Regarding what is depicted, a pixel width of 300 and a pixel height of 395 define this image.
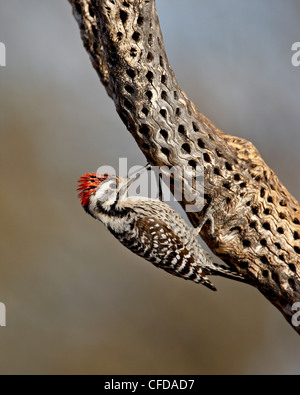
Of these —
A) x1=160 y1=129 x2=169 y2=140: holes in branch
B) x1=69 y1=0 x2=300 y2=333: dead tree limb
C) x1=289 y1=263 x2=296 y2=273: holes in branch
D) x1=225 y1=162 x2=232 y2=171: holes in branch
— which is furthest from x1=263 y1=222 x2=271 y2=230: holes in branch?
x1=160 y1=129 x2=169 y2=140: holes in branch

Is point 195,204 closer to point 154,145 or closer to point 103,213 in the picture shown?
point 154,145

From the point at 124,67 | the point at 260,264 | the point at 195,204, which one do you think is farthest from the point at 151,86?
the point at 260,264

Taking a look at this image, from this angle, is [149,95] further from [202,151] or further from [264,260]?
[264,260]

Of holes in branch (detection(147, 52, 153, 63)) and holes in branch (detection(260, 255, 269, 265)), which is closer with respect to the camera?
holes in branch (detection(147, 52, 153, 63))

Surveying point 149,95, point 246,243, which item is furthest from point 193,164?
point 246,243

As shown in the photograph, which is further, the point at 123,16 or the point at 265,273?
the point at 265,273

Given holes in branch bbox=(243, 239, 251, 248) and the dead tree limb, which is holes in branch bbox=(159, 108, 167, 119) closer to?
the dead tree limb
